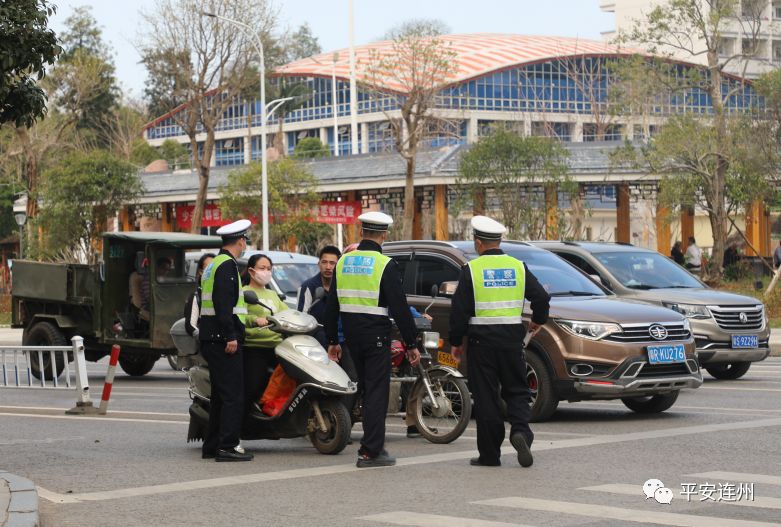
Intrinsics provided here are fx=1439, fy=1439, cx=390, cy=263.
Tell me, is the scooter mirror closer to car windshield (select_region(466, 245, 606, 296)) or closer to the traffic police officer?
the traffic police officer

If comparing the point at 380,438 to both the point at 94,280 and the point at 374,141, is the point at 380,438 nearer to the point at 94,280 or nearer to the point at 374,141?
the point at 94,280

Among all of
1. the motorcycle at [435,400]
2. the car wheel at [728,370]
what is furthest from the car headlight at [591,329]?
the car wheel at [728,370]

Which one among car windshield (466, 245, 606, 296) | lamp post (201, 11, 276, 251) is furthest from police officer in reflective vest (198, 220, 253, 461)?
lamp post (201, 11, 276, 251)

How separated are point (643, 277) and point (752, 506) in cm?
982

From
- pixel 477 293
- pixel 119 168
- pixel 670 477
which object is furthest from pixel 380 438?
pixel 119 168

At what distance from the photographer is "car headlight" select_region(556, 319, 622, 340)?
1316 cm

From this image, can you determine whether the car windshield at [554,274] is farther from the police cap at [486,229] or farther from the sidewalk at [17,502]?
the sidewalk at [17,502]

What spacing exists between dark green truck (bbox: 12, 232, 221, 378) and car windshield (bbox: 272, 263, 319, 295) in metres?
1.10

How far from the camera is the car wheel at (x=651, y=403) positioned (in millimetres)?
13859

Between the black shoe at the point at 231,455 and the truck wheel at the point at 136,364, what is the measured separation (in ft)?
35.4

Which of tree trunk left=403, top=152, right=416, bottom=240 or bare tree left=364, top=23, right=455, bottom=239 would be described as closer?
tree trunk left=403, top=152, right=416, bottom=240

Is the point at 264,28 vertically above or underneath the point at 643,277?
above

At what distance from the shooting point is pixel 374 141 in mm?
104250

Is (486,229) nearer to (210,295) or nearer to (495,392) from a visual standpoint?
(495,392)
